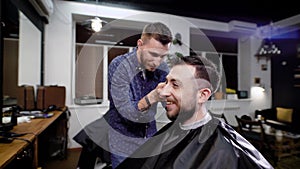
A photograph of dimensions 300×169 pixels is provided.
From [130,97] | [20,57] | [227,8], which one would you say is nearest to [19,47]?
[20,57]

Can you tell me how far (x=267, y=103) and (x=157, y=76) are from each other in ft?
16.5

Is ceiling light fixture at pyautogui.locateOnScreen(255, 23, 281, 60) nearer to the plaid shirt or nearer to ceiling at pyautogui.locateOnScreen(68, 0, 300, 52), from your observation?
ceiling at pyautogui.locateOnScreen(68, 0, 300, 52)

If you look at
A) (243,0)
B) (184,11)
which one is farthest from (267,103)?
(184,11)

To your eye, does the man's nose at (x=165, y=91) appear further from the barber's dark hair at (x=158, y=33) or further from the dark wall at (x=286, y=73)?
the dark wall at (x=286, y=73)

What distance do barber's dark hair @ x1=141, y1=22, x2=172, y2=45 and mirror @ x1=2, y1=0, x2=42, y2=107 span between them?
1.51 m

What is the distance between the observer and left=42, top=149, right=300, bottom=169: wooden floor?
2.40 meters

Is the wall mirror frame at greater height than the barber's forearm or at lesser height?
greater

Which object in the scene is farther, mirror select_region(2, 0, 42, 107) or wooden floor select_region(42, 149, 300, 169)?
wooden floor select_region(42, 149, 300, 169)

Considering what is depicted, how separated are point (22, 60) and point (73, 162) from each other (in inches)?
53.2

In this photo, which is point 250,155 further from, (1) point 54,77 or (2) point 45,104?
(1) point 54,77

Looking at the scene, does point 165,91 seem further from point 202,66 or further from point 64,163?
point 64,163

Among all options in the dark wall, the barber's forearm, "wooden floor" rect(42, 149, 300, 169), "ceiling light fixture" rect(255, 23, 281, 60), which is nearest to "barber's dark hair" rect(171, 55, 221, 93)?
the barber's forearm

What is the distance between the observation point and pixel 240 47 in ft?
16.5

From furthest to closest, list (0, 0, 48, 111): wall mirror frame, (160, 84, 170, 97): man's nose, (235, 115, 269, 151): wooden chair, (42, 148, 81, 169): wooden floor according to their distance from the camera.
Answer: (235, 115, 269, 151): wooden chair, (42, 148, 81, 169): wooden floor, (0, 0, 48, 111): wall mirror frame, (160, 84, 170, 97): man's nose
